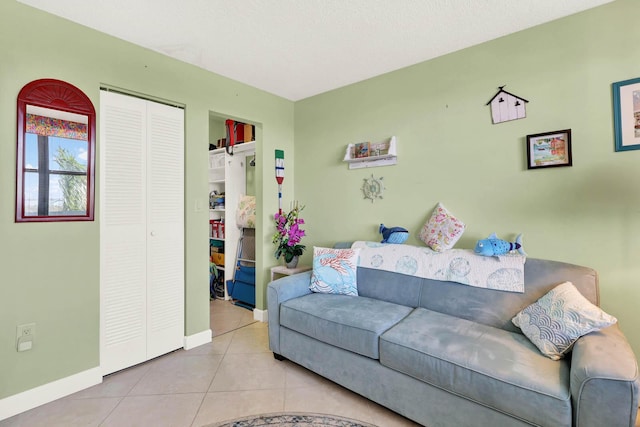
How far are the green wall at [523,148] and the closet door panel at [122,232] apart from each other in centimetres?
189

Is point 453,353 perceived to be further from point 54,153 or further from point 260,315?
point 54,153

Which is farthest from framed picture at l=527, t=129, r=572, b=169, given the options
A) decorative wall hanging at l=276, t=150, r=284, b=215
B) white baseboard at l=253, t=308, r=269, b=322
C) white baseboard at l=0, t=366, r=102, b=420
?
white baseboard at l=0, t=366, r=102, b=420

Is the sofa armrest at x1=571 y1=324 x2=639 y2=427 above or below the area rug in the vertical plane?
above

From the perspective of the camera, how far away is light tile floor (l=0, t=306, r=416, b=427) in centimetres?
172

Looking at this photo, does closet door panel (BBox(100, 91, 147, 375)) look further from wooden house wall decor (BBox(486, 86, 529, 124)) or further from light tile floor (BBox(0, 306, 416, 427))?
wooden house wall decor (BBox(486, 86, 529, 124))

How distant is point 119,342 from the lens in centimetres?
220

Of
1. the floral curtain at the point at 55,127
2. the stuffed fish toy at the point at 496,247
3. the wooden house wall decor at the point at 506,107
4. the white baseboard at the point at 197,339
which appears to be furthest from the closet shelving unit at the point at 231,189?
the stuffed fish toy at the point at 496,247

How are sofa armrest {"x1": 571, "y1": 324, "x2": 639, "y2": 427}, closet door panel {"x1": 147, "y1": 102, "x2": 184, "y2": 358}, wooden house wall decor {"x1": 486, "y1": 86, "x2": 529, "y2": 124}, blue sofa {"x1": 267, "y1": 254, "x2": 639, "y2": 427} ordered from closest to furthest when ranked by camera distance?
sofa armrest {"x1": 571, "y1": 324, "x2": 639, "y2": 427}
blue sofa {"x1": 267, "y1": 254, "x2": 639, "y2": 427}
wooden house wall decor {"x1": 486, "y1": 86, "x2": 529, "y2": 124}
closet door panel {"x1": 147, "y1": 102, "x2": 184, "y2": 358}

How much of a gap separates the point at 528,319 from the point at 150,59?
3.22m

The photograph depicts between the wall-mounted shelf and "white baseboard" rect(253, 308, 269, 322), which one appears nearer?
the wall-mounted shelf

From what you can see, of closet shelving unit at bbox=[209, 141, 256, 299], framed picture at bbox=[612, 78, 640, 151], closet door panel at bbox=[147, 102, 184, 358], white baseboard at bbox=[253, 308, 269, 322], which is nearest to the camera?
framed picture at bbox=[612, 78, 640, 151]

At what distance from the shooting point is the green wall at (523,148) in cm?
181

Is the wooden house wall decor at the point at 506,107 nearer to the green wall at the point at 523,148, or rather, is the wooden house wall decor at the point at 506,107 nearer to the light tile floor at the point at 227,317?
the green wall at the point at 523,148

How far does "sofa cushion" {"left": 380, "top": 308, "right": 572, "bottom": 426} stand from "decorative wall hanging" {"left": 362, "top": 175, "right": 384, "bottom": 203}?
4.30 feet
